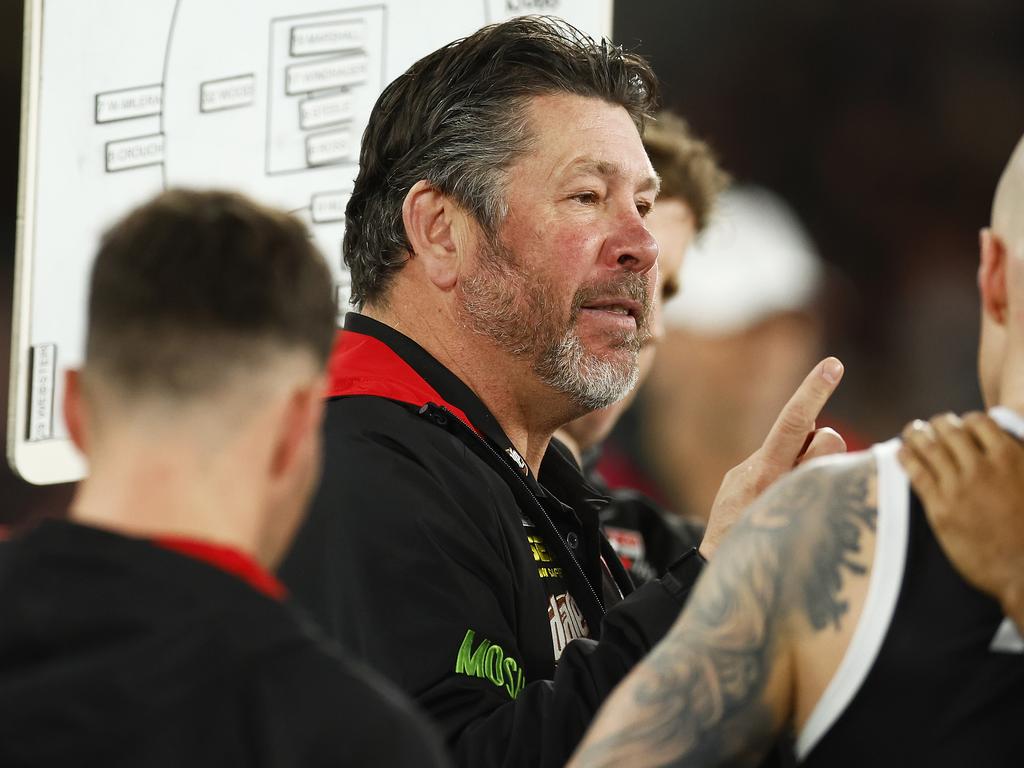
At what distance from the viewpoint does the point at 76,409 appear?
129cm

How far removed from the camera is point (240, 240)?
4.24 feet

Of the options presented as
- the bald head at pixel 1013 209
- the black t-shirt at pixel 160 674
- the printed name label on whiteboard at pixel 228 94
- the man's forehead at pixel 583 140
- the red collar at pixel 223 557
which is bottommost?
the black t-shirt at pixel 160 674

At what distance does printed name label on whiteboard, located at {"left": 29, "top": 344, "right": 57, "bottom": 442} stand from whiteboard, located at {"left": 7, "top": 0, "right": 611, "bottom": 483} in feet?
0.19

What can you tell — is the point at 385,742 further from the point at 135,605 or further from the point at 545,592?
the point at 545,592

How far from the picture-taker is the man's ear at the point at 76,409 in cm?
127

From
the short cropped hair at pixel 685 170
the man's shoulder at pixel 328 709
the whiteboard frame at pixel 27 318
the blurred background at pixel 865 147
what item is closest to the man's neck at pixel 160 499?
the man's shoulder at pixel 328 709

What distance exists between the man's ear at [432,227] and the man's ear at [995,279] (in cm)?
114

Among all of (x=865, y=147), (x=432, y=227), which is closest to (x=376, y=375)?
(x=432, y=227)

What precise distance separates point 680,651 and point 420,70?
1471 mm

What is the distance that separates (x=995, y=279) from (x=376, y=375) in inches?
41.4

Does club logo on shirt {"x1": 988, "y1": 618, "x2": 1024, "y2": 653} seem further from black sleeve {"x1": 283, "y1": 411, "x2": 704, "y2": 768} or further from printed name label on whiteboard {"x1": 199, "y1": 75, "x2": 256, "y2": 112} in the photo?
printed name label on whiteboard {"x1": 199, "y1": 75, "x2": 256, "y2": 112}

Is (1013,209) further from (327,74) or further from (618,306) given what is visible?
(327,74)

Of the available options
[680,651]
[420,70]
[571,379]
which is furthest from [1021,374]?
[420,70]

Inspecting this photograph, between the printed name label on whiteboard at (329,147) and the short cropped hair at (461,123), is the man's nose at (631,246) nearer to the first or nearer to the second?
the short cropped hair at (461,123)
